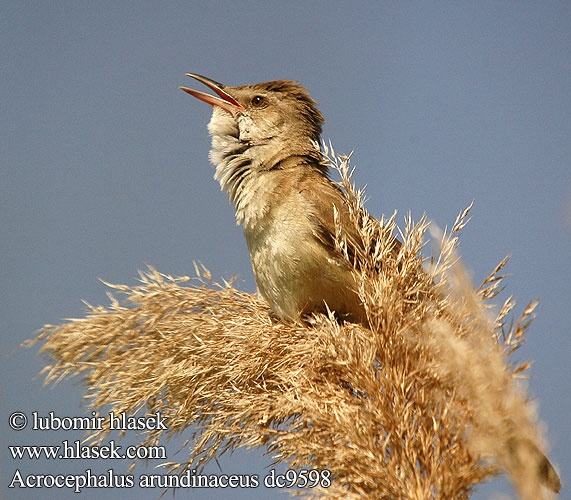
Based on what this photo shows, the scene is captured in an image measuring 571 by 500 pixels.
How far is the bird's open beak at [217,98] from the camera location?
3.52 meters

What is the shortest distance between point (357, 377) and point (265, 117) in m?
2.10

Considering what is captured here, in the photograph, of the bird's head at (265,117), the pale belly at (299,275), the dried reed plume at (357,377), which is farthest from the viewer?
the bird's head at (265,117)

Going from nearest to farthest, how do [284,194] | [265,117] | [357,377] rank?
[357,377] < [284,194] < [265,117]

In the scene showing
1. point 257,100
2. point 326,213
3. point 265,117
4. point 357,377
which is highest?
point 257,100

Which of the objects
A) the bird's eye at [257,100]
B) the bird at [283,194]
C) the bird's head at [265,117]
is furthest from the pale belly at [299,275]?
the bird's eye at [257,100]

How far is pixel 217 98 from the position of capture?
3.56m

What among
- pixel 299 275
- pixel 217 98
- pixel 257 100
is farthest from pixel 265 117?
pixel 299 275

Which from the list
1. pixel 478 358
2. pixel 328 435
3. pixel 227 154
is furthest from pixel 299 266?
pixel 478 358

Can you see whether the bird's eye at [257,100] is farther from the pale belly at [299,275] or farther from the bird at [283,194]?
the pale belly at [299,275]

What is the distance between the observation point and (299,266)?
2.84 m

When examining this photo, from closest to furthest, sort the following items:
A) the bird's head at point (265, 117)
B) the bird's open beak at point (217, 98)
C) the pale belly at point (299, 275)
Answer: the pale belly at point (299, 275) → the bird's head at point (265, 117) → the bird's open beak at point (217, 98)

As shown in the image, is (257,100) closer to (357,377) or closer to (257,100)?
(257,100)

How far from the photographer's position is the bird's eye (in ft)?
11.6

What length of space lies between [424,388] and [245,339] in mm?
870
